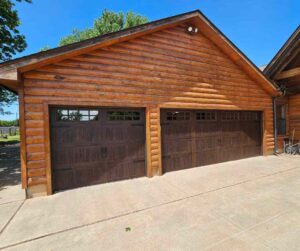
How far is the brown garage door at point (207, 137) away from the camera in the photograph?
19.9 feet

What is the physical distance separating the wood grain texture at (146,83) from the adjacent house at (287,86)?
6.29 feet

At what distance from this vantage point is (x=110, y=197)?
4086mm

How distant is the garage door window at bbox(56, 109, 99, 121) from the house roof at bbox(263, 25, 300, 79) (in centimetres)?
889

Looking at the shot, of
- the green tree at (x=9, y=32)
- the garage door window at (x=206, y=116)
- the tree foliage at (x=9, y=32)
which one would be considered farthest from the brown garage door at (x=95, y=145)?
the tree foliage at (x=9, y=32)

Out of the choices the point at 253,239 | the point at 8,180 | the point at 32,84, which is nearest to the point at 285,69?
the point at 253,239

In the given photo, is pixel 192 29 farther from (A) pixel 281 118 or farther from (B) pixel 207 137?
(A) pixel 281 118

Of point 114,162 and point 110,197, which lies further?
point 114,162

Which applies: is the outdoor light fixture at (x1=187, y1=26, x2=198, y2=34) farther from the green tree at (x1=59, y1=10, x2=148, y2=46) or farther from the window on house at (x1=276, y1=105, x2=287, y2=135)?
the green tree at (x1=59, y1=10, x2=148, y2=46)

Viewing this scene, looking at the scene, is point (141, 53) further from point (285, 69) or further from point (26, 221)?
point (285, 69)

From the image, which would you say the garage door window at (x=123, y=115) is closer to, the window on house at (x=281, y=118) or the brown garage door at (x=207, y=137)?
the brown garage door at (x=207, y=137)

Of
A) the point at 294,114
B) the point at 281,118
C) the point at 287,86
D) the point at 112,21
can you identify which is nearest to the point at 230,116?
the point at 281,118

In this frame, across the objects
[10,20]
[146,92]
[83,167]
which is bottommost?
[83,167]

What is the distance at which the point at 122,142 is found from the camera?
531 centimetres

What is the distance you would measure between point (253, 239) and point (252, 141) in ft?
21.6
